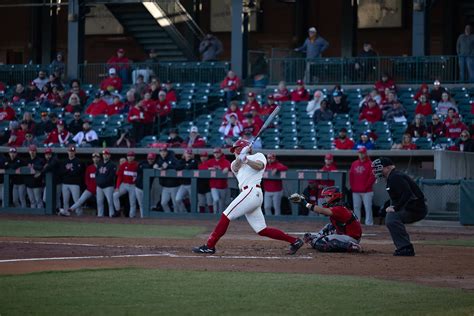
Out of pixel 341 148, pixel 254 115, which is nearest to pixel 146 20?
pixel 254 115

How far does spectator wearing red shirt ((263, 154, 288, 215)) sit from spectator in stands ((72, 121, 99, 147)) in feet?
17.9

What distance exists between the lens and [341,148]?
79.1 feet

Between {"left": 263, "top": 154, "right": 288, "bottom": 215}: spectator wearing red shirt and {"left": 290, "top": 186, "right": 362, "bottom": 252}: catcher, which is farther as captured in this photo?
{"left": 263, "top": 154, "right": 288, "bottom": 215}: spectator wearing red shirt

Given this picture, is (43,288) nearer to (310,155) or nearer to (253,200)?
(253,200)

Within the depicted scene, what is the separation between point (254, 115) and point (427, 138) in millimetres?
4371

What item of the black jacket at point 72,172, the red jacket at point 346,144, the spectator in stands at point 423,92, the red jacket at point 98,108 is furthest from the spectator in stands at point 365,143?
the red jacket at point 98,108

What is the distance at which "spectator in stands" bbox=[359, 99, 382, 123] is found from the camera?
2531 centimetres

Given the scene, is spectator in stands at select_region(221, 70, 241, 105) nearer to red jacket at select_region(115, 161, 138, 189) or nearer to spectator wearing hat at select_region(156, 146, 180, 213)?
spectator wearing hat at select_region(156, 146, 180, 213)

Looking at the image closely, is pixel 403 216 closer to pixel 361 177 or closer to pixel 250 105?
pixel 361 177

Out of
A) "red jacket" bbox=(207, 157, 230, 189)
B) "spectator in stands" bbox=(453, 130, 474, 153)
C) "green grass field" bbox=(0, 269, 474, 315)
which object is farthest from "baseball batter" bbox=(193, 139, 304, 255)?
"spectator in stands" bbox=(453, 130, 474, 153)

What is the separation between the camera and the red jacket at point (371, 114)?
25.3 metres

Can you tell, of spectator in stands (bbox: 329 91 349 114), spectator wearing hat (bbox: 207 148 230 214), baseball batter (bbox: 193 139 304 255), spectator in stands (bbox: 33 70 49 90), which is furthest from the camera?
spectator in stands (bbox: 33 70 49 90)

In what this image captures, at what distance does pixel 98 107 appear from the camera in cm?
2906

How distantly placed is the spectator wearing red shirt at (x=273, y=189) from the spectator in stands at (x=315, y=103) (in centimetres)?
303
